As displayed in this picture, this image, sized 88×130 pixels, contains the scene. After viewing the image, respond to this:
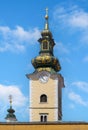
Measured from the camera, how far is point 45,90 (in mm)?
63438

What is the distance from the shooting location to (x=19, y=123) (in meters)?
29.4

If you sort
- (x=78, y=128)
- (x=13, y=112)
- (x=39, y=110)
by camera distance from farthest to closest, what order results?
(x=13, y=112), (x=39, y=110), (x=78, y=128)

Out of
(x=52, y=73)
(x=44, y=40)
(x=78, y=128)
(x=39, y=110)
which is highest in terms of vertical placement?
(x=44, y=40)

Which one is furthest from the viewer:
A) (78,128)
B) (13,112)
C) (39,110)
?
(13,112)

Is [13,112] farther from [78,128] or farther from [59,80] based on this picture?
[78,128]

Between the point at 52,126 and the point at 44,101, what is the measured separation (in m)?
34.2

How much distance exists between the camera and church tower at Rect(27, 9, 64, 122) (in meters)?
62.2

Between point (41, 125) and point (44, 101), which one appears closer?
point (41, 125)

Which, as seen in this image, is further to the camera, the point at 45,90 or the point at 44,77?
the point at 44,77

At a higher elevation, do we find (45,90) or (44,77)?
(44,77)

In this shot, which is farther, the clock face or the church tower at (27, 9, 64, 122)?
the clock face

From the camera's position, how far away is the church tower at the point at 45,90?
2451 inches

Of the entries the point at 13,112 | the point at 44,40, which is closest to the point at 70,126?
the point at 44,40

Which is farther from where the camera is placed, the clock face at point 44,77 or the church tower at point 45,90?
the clock face at point 44,77
